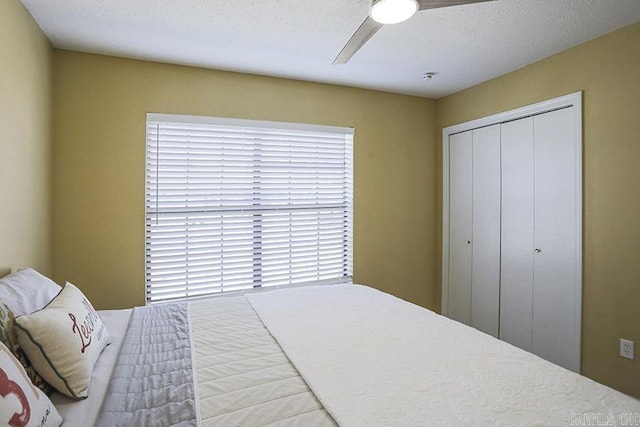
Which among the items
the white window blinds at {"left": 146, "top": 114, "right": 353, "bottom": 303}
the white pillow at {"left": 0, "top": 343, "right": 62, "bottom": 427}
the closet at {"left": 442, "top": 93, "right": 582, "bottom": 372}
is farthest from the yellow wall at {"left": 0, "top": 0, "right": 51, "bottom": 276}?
the closet at {"left": 442, "top": 93, "right": 582, "bottom": 372}

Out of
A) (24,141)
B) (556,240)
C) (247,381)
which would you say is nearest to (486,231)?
(556,240)

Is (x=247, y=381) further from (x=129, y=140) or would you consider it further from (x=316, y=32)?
(x=129, y=140)

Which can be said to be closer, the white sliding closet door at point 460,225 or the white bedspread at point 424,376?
the white bedspread at point 424,376

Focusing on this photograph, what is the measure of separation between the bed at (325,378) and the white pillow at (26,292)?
13.3 inches

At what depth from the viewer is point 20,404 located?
867mm

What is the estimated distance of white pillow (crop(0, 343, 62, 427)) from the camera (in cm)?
82

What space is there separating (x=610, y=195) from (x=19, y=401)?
3.10 metres

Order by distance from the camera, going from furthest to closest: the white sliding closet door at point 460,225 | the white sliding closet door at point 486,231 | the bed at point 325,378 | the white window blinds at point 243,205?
the white sliding closet door at point 460,225
the white sliding closet door at point 486,231
the white window blinds at point 243,205
the bed at point 325,378

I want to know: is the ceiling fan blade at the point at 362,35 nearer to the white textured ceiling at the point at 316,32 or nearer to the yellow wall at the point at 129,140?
the white textured ceiling at the point at 316,32

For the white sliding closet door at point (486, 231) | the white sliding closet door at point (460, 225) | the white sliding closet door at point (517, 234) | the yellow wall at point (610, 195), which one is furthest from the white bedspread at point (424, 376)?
the white sliding closet door at point (460, 225)

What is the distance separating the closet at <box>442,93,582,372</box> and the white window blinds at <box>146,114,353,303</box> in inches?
45.0

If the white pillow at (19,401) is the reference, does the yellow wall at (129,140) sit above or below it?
above

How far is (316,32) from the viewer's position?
7.41 ft

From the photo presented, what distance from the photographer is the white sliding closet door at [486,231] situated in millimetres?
3146
